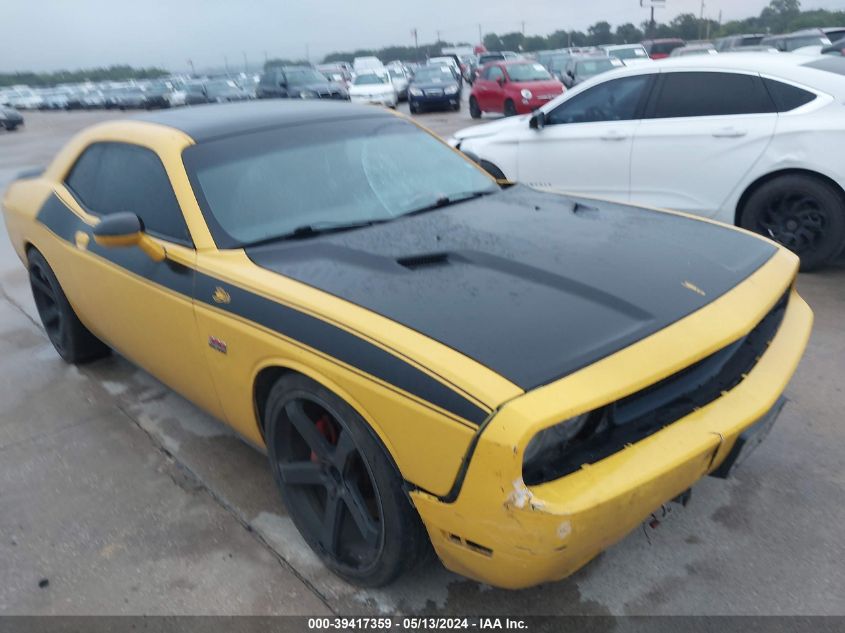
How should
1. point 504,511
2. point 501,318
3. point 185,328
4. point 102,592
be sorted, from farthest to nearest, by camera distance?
point 185,328 < point 102,592 < point 501,318 < point 504,511

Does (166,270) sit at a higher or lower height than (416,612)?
higher

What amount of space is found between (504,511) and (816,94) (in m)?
4.48

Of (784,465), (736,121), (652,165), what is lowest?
(784,465)

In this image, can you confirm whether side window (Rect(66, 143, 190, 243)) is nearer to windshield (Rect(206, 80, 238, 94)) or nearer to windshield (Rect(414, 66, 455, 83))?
windshield (Rect(414, 66, 455, 83))

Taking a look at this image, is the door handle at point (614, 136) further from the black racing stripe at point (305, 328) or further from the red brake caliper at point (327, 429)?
the red brake caliper at point (327, 429)

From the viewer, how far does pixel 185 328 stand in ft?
8.93

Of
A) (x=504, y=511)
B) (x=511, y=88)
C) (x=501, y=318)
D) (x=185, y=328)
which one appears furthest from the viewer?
(x=511, y=88)

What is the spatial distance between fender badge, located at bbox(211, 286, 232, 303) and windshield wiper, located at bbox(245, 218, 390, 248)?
23 cm

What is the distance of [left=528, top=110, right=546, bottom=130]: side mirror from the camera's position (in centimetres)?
600

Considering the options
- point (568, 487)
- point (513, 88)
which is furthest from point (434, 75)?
point (568, 487)

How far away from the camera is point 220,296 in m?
2.50

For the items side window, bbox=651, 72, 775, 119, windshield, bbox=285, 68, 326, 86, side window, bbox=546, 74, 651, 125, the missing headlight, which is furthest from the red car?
the missing headlight

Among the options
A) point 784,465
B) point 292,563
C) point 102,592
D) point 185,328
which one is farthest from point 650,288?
point 102,592

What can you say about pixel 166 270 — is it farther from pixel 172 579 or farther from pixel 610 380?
pixel 610 380
